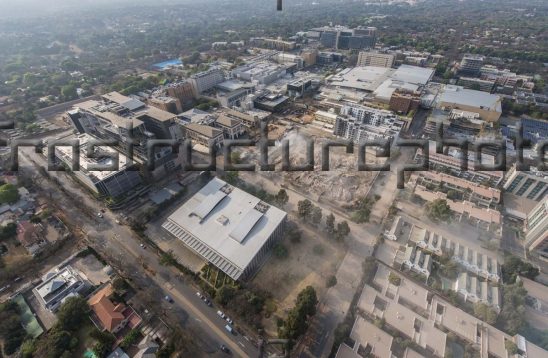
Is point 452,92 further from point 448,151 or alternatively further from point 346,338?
point 346,338

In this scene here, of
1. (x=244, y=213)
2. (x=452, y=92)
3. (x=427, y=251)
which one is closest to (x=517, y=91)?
(x=452, y=92)

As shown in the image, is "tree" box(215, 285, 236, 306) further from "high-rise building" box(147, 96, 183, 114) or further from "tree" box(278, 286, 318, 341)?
"high-rise building" box(147, 96, 183, 114)

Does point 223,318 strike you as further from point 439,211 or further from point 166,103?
point 166,103

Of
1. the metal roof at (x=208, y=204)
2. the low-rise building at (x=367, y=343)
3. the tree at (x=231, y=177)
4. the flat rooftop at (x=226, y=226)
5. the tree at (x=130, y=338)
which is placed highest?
the metal roof at (x=208, y=204)

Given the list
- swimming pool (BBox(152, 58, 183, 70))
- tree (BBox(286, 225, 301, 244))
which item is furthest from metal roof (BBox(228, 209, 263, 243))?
swimming pool (BBox(152, 58, 183, 70))

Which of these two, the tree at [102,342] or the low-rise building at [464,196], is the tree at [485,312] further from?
the tree at [102,342]

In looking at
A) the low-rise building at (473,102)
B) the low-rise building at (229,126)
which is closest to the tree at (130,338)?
the low-rise building at (229,126)
